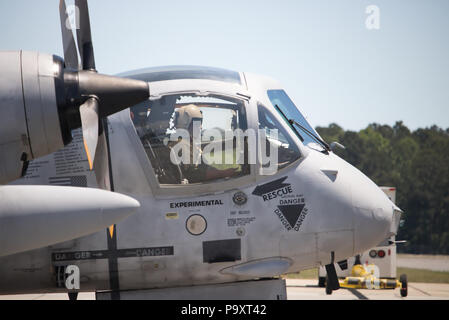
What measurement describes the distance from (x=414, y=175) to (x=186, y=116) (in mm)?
53164

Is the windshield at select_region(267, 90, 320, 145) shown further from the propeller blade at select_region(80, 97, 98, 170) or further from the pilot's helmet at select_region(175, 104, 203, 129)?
the propeller blade at select_region(80, 97, 98, 170)

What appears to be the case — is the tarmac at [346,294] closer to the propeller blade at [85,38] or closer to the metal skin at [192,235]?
the metal skin at [192,235]

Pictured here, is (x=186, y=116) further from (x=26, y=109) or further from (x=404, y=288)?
(x=404, y=288)

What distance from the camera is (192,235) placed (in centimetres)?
637

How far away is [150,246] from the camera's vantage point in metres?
6.36

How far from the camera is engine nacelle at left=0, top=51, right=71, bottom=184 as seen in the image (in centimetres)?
514

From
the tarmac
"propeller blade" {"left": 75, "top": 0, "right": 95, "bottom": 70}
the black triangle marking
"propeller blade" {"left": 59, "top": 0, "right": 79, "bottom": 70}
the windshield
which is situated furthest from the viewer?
the tarmac

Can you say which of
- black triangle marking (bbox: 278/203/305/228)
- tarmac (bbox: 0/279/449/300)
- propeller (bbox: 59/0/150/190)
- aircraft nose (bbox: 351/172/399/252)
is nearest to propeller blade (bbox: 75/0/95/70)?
propeller (bbox: 59/0/150/190)

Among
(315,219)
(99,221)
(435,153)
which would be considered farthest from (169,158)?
(435,153)

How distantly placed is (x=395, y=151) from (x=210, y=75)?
66.2 m

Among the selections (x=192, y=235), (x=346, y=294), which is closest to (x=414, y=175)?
(x=346, y=294)

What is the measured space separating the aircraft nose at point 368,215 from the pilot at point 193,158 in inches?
68.0

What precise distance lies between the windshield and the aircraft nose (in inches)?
36.1

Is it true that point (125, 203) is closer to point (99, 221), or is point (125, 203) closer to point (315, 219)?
point (99, 221)
